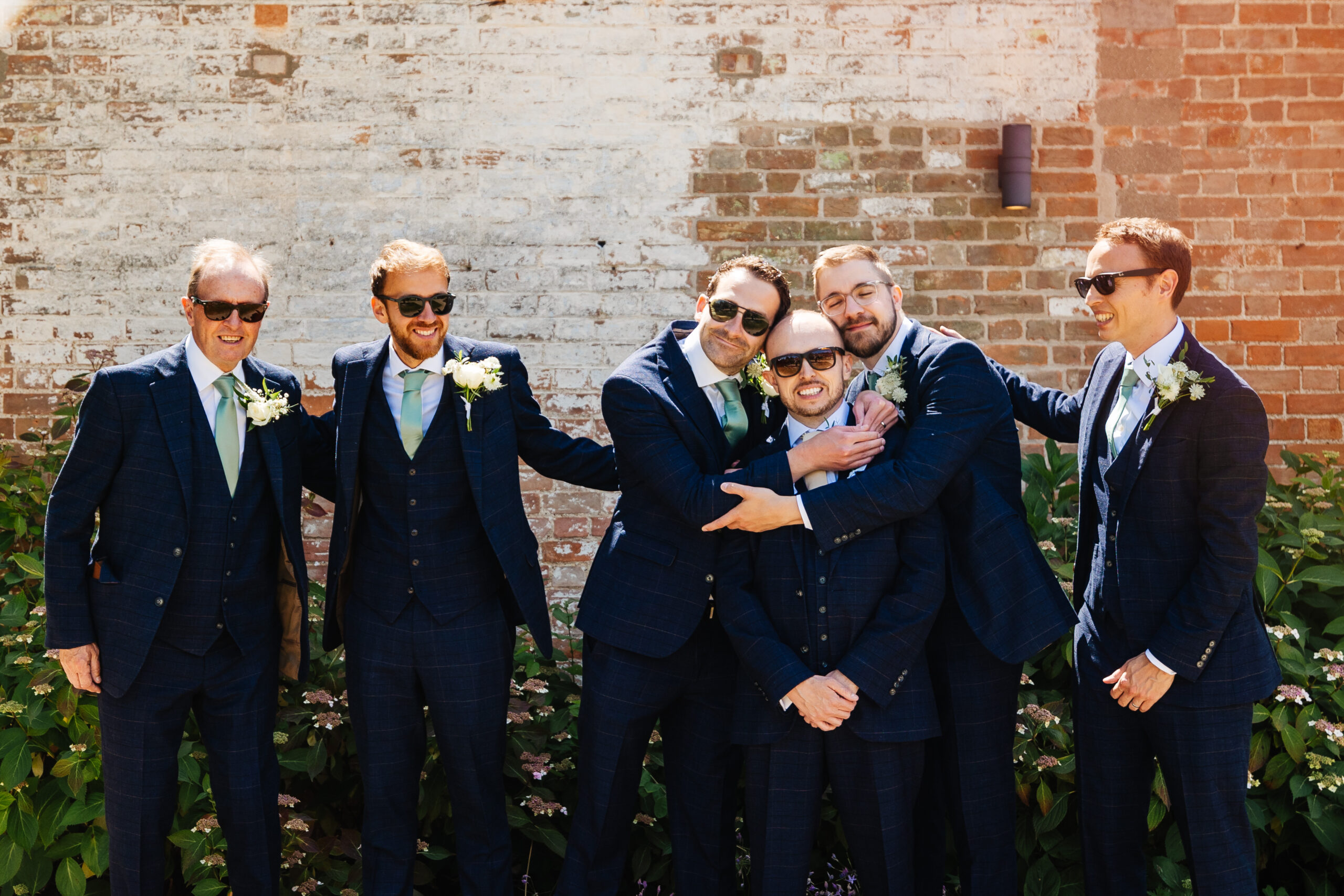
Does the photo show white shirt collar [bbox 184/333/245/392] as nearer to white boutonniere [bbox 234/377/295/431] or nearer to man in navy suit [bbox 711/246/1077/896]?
white boutonniere [bbox 234/377/295/431]

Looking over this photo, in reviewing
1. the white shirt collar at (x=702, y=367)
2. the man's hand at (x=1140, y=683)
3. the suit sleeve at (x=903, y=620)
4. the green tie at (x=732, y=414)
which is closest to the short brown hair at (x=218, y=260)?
the white shirt collar at (x=702, y=367)

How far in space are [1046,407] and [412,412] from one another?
2.13 m

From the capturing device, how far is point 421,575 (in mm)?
3021

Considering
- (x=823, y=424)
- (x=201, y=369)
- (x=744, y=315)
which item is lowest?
(x=823, y=424)

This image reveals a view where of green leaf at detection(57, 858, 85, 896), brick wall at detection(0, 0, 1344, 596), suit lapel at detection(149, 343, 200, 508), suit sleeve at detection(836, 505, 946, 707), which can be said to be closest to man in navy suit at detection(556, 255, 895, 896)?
suit sleeve at detection(836, 505, 946, 707)

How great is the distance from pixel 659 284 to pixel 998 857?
9.56 ft

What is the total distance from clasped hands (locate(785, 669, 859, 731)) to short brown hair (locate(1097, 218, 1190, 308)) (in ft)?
4.65

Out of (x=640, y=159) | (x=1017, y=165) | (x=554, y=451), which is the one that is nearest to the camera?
(x=554, y=451)

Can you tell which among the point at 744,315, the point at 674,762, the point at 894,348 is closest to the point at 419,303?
the point at 744,315

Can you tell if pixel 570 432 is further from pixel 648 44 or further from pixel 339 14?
pixel 339 14

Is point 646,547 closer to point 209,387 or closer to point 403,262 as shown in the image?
point 403,262

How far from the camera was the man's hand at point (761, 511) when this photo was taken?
2828mm

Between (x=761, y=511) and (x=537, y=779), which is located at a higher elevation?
(x=761, y=511)

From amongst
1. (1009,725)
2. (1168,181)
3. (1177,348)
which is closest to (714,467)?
(1009,725)
